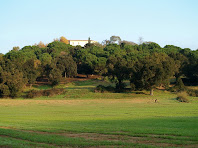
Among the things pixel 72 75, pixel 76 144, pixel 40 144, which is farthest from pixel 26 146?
pixel 72 75

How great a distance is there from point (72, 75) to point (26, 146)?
294 feet

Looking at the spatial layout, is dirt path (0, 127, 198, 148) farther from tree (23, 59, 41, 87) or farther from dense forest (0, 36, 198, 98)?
tree (23, 59, 41, 87)

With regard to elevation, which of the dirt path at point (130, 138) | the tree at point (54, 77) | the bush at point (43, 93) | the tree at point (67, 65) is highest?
the tree at point (67, 65)

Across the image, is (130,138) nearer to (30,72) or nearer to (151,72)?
(151,72)

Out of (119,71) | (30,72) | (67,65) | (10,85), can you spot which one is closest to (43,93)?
(10,85)

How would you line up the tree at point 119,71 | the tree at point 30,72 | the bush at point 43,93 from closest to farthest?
the bush at point 43,93 < the tree at point 119,71 < the tree at point 30,72

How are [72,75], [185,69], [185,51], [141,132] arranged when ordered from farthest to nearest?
[185,51] < [72,75] < [185,69] < [141,132]

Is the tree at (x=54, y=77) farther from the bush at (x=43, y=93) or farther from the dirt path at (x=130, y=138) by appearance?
the dirt path at (x=130, y=138)

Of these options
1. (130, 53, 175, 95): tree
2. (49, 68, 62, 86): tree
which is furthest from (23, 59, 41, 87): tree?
(130, 53, 175, 95): tree

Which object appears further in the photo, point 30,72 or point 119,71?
point 30,72

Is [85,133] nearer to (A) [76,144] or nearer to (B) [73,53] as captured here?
(A) [76,144]

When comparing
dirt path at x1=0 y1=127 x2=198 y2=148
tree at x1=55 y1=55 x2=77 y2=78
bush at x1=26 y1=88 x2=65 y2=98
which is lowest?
bush at x1=26 y1=88 x2=65 y2=98

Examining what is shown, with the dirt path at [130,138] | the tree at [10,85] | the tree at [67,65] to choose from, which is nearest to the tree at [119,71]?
the tree at [10,85]

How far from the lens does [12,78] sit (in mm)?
67812
